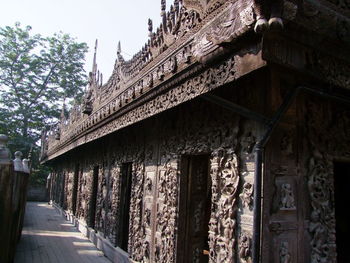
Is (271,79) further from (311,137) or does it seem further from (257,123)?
(311,137)

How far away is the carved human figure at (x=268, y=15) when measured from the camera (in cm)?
198

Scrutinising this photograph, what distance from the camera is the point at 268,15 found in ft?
6.70

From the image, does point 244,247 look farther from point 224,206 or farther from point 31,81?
point 31,81

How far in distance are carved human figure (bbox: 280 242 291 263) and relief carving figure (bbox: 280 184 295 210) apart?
0.33m

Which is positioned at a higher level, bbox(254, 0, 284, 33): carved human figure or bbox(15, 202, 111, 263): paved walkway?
bbox(254, 0, 284, 33): carved human figure

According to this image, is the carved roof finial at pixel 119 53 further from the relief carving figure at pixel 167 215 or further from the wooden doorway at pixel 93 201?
the wooden doorway at pixel 93 201

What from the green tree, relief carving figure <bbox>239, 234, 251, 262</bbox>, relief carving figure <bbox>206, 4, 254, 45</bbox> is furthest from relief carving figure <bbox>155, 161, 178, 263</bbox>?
the green tree

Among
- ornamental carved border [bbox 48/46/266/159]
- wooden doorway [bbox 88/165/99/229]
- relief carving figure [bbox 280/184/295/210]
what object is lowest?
wooden doorway [bbox 88/165/99/229]

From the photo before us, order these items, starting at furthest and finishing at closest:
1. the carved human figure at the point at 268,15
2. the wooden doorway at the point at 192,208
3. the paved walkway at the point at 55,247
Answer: the paved walkway at the point at 55,247 < the wooden doorway at the point at 192,208 < the carved human figure at the point at 268,15

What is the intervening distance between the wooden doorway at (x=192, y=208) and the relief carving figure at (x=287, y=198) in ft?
5.25

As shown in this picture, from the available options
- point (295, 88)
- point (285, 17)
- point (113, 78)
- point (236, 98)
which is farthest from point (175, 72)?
point (113, 78)

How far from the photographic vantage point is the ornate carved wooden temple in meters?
2.36

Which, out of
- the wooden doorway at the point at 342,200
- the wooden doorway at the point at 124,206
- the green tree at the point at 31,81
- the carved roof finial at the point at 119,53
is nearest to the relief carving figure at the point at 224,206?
the wooden doorway at the point at 342,200

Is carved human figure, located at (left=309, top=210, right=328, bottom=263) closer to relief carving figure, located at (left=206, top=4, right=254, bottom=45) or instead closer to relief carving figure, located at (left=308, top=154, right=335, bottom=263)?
relief carving figure, located at (left=308, top=154, right=335, bottom=263)
